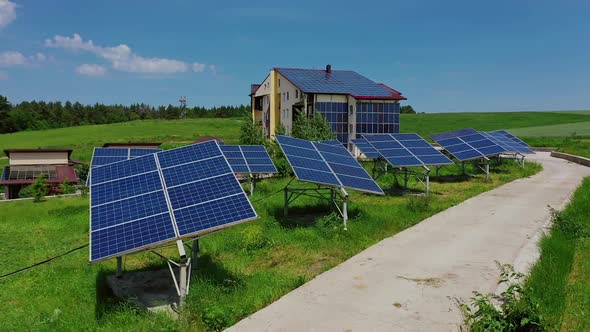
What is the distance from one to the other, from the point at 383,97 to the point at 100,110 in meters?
147

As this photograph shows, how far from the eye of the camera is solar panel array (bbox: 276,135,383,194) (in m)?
15.7

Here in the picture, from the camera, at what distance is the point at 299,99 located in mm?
52500

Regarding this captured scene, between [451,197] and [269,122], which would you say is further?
[269,122]

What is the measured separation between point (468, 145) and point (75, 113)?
163m

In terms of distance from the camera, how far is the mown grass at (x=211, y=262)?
8.77 metres

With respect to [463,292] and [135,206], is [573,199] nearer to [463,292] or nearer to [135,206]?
[463,292]

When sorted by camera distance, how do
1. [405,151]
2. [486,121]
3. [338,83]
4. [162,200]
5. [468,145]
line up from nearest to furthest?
[162,200], [405,151], [468,145], [338,83], [486,121]

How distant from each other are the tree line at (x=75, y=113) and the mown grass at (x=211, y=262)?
10412cm

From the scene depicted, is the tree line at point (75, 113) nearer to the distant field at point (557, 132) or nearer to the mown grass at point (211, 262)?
the distant field at point (557, 132)

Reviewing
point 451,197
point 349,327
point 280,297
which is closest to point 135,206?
point 280,297

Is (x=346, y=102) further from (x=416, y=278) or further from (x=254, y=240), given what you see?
(x=416, y=278)

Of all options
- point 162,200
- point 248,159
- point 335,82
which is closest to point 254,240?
point 162,200

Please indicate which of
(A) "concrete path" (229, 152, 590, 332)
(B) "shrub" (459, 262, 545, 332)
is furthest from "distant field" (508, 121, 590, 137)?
(B) "shrub" (459, 262, 545, 332)

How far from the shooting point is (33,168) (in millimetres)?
45594
